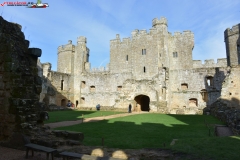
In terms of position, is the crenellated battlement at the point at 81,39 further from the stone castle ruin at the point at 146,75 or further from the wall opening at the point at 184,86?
the wall opening at the point at 184,86

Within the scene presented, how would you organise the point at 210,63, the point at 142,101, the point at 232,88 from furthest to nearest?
the point at 210,63 < the point at 142,101 < the point at 232,88

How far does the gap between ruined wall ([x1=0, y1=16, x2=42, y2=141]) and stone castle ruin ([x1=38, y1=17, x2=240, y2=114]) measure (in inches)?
704

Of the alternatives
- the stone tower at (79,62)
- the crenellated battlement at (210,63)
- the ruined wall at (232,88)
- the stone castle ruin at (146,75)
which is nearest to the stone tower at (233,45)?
the stone castle ruin at (146,75)

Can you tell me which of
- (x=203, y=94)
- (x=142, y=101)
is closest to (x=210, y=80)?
(x=203, y=94)

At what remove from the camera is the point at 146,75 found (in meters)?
27.8

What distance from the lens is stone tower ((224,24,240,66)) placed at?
26469 mm

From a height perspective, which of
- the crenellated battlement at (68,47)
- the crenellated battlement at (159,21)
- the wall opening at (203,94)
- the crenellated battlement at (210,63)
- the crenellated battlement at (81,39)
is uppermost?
the crenellated battlement at (159,21)

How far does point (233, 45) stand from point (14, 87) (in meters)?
28.0

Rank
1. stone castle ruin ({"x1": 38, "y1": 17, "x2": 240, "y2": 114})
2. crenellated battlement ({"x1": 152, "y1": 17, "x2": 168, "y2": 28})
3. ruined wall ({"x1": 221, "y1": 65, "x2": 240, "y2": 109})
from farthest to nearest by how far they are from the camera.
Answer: crenellated battlement ({"x1": 152, "y1": 17, "x2": 168, "y2": 28}), stone castle ruin ({"x1": 38, "y1": 17, "x2": 240, "y2": 114}), ruined wall ({"x1": 221, "y1": 65, "x2": 240, "y2": 109})

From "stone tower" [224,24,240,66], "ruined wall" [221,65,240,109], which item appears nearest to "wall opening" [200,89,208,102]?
"stone tower" [224,24,240,66]

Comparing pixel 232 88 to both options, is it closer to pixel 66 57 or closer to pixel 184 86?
pixel 184 86

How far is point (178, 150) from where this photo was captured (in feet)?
17.6

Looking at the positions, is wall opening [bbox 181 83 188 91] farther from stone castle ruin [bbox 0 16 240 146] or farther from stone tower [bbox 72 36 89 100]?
stone tower [bbox 72 36 89 100]

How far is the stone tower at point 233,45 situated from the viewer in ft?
86.8
